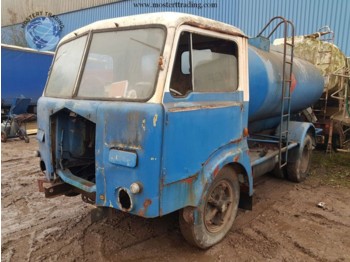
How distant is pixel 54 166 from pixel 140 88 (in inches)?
51.7

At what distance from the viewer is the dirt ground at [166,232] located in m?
3.19

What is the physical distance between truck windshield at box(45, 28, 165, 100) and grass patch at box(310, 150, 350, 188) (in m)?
4.26

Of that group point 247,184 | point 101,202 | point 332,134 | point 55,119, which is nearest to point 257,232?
point 247,184

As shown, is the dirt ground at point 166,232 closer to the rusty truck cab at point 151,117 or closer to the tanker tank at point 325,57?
the rusty truck cab at point 151,117

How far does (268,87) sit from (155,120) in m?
2.27

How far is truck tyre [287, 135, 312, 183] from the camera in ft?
17.5

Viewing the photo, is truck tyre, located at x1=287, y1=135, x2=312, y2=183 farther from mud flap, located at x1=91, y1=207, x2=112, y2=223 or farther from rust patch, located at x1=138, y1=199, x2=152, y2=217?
rust patch, located at x1=138, y1=199, x2=152, y2=217

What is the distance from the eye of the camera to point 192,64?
2.90m

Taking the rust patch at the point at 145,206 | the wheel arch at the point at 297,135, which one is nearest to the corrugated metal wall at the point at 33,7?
the wheel arch at the point at 297,135

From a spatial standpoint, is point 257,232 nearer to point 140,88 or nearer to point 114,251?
point 114,251

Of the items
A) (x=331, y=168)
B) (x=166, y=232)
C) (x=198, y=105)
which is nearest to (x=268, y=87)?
(x=198, y=105)

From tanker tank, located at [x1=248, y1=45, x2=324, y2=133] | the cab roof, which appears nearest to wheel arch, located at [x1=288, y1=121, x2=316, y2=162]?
tanker tank, located at [x1=248, y1=45, x2=324, y2=133]

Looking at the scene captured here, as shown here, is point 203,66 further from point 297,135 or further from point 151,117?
point 297,135

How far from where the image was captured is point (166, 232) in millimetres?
3613
